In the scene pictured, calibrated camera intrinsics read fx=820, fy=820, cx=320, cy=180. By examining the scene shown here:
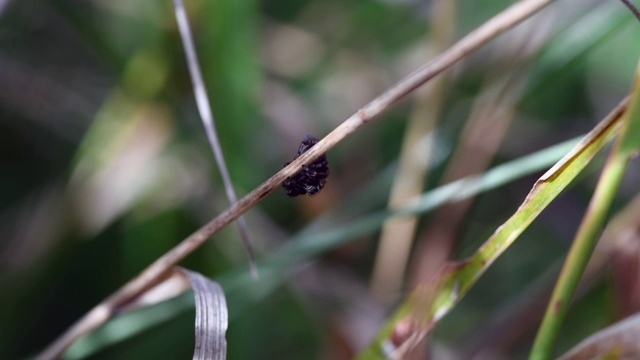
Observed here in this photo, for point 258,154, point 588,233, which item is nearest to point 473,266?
point 588,233

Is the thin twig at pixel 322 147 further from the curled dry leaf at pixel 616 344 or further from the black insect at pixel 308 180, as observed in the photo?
the curled dry leaf at pixel 616 344

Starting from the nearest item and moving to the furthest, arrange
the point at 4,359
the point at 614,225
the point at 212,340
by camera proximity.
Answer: the point at 212,340, the point at 614,225, the point at 4,359

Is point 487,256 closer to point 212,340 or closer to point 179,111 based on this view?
point 212,340

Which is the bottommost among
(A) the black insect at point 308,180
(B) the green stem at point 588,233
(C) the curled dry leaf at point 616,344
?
(C) the curled dry leaf at point 616,344

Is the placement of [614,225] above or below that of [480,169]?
below

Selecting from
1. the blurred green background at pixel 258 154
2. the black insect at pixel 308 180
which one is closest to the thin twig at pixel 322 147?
the black insect at pixel 308 180

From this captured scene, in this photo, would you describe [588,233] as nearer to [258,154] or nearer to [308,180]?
[308,180]

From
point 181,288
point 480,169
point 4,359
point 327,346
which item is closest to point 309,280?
point 327,346
